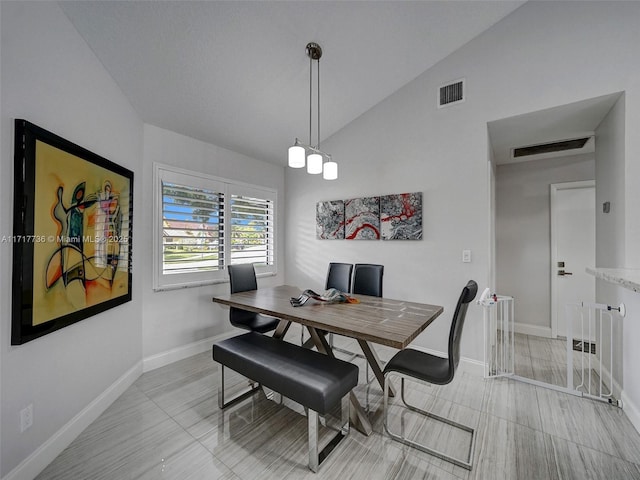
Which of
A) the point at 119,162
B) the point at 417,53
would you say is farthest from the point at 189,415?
the point at 417,53

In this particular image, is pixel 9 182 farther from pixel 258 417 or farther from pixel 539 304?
pixel 539 304

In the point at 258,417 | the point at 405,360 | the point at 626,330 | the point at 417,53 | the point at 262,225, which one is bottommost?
the point at 258,417

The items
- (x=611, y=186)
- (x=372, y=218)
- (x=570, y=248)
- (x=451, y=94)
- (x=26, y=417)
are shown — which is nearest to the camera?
(x=26, y=417)

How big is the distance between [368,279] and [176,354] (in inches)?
91.5

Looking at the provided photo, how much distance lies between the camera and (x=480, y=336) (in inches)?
110

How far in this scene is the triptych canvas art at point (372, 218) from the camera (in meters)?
3.21

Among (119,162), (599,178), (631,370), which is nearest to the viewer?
(631,370)

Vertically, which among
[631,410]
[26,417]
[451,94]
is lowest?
[631,410]

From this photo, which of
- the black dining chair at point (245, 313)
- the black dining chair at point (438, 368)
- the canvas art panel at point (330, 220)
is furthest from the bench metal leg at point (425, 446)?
the canvas art panel at point (330, 220)

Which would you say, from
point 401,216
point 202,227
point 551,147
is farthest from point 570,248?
point 202,227

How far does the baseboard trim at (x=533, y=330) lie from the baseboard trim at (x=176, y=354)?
13.8 feet

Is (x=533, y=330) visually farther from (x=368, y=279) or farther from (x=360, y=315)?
(x=360, y=315)

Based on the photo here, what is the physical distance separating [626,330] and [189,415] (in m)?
3.45

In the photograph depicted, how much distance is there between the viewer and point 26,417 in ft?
4.99
